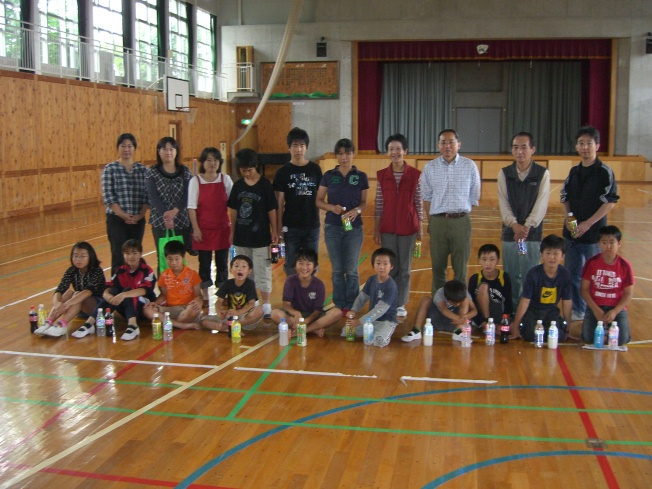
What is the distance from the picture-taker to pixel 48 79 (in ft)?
52.4

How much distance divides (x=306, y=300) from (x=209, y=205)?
1390mm

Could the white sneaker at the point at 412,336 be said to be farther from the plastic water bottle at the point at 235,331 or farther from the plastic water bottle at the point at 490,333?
the plastic water bottle at the point at 235,331

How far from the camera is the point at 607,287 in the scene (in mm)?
5805

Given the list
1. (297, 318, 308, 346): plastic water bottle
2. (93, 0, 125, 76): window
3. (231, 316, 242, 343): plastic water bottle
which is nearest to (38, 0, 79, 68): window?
(93, 0, 125, 76): window

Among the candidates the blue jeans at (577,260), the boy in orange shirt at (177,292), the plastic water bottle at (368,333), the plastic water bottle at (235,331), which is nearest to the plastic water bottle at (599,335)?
the blue jeans at (577,260)

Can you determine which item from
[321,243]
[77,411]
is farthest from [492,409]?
[321,243]

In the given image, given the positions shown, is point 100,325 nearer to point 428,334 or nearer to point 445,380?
point 428,334

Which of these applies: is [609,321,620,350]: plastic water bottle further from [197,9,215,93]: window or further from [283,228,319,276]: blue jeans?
[197,9,215,93]: window

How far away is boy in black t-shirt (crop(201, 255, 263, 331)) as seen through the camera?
6.22 m

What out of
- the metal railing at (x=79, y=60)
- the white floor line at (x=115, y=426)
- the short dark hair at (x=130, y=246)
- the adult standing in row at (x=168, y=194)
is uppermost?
the metal railing at (x=79, y=60)

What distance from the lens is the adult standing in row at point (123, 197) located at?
6.94 metres

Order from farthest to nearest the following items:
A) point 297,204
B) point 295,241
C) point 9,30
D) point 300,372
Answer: point 9,30
point 295,241
point 297,204
point 300,372

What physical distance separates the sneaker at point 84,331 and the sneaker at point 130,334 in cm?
34

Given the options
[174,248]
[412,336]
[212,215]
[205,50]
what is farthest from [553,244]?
[205,50]
